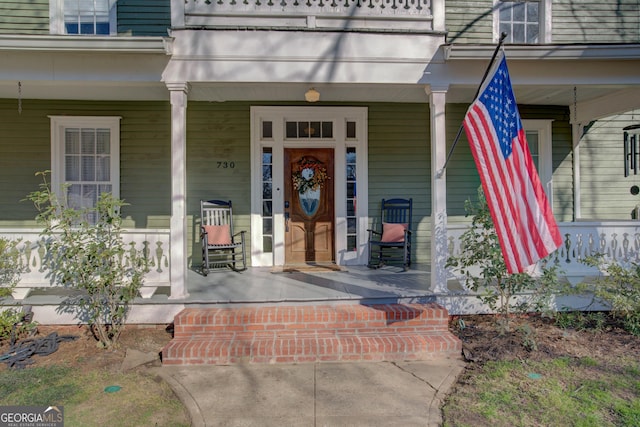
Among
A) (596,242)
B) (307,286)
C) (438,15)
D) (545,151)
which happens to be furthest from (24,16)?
(596,242)

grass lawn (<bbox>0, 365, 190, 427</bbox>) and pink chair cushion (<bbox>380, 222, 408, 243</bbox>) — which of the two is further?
pink chair cushion (<bbox>380, 222, 408, 243</bbox>)

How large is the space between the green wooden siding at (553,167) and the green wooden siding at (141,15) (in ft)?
15.6

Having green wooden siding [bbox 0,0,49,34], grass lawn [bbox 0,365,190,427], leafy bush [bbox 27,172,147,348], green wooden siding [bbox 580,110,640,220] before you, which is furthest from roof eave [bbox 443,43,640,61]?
green wooden siding [bbox 0,0,49,34]

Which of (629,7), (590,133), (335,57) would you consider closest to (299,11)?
(335,57)

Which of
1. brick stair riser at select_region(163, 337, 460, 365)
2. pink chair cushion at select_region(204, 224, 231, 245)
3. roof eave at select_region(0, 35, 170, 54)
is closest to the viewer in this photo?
brick stair riser at select_region(163, 337, 460, 365)

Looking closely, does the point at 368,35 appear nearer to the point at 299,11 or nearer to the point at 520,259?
the point at 299,11

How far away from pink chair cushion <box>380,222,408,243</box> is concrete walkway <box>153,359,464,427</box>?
2.53m

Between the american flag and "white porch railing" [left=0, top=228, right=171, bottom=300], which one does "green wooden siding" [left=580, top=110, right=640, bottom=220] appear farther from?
"white porch railing" [left=0, top=228, right=171, bottom=300]

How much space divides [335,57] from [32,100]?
4.94m

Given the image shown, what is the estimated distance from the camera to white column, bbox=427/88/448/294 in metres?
4.82

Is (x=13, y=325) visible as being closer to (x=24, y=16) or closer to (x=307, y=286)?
(x=307, y=286)

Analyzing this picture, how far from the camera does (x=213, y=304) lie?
4543 mm

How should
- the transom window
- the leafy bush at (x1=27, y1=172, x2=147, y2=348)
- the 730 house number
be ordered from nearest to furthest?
the leafy bush at (x1=27, y1=172, x2=147, y2=348) < the 730 house number < the transom window

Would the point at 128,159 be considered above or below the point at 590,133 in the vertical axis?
below
